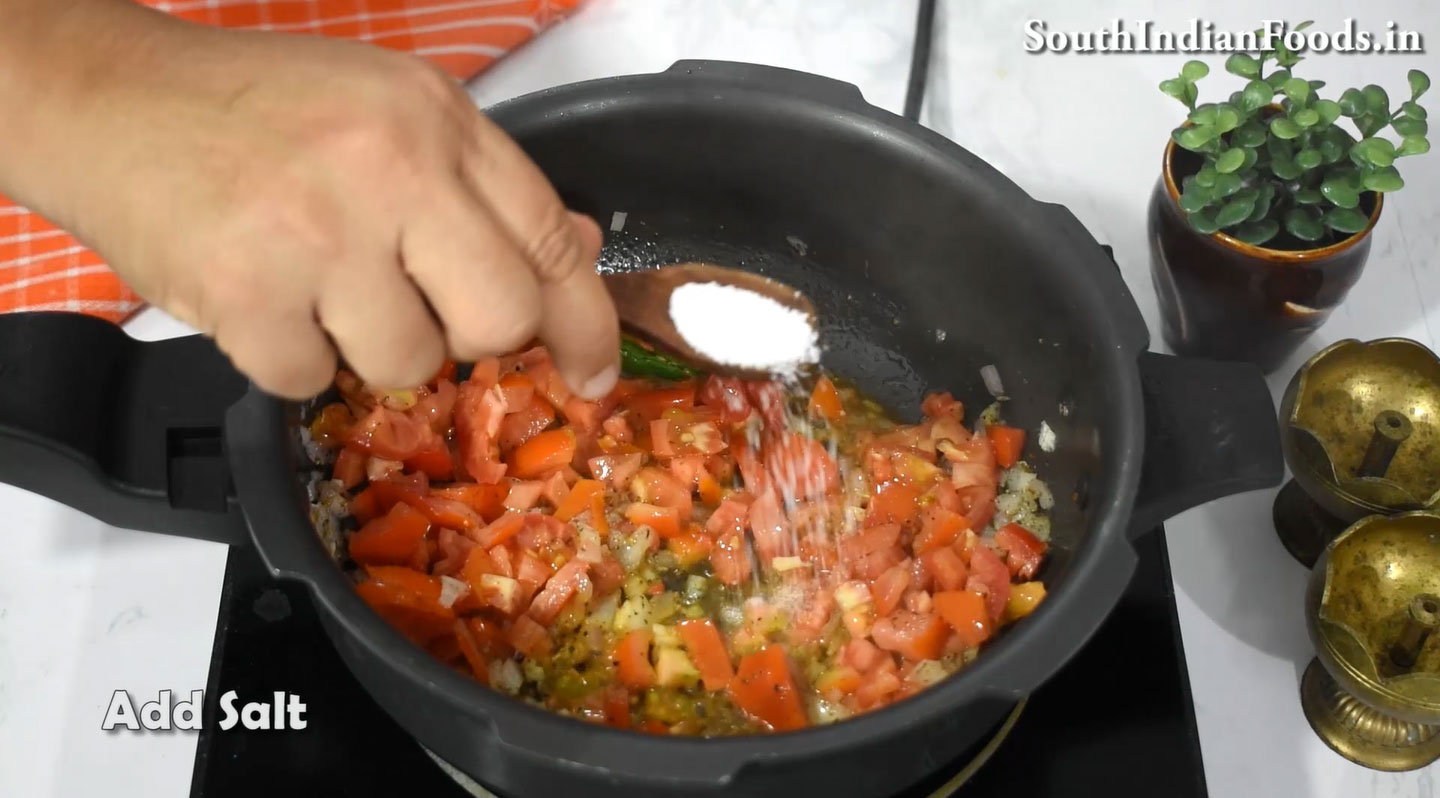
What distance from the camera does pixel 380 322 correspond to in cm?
60

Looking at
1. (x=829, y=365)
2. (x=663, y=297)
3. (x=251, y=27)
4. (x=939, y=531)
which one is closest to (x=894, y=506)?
(x=939, y=531)

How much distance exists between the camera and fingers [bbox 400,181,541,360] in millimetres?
590

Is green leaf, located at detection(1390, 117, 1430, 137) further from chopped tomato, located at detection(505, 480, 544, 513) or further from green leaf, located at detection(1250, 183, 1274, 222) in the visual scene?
chopped tomato, located at detection(505, 480, 544, 513)

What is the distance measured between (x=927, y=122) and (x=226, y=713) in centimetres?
103

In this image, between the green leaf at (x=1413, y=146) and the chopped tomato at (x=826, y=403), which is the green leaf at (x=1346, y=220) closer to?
the green leaf at (x=1413, y=146)

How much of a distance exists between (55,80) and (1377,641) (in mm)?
1066

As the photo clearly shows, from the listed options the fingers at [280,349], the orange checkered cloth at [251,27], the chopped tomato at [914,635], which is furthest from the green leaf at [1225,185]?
the orange checkered cloth at [251,27]

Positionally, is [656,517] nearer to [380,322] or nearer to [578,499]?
[578,499]

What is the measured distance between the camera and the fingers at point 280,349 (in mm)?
583

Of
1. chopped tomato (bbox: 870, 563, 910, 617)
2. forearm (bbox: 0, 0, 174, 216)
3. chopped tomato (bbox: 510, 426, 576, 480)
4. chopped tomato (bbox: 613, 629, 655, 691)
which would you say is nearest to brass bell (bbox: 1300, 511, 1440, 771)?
chopped tomato (bbox: 870, 563, 910, 617)

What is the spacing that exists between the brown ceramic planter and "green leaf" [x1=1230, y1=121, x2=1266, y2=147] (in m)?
0.07

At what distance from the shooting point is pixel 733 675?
3.13 ft

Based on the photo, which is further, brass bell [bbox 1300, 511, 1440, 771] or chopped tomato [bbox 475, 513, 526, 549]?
chopped tomato [bbox 475, 513, 526, 549]

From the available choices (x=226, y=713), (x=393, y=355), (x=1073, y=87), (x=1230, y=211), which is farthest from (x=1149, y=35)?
(x=226, y=713)
